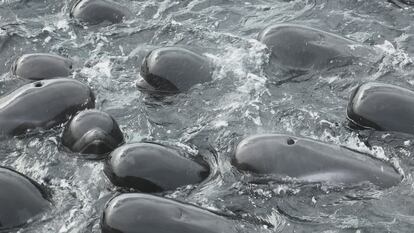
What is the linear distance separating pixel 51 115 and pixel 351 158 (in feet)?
12.5

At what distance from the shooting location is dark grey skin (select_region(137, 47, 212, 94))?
862cm

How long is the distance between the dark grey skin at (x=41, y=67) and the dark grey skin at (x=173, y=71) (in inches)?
47.9

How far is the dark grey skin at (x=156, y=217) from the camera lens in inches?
222

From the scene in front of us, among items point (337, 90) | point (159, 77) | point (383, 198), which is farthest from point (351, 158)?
point (159, 77)

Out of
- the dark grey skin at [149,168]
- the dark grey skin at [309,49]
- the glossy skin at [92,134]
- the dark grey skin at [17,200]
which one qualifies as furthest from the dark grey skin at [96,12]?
the dark grey skin at [17,200]

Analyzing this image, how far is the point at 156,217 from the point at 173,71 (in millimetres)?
3326

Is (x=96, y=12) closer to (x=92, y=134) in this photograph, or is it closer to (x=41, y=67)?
(x=41, y=67)

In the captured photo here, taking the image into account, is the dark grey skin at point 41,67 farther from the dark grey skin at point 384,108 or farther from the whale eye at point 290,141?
the dark grey skin at point 384,108

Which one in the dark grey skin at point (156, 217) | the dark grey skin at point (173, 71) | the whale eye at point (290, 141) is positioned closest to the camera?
the dark grey skin at point (156, 217)

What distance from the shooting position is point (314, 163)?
6.75m

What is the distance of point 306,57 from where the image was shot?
29.7ft

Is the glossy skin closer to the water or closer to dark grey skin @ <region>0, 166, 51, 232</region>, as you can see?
the water

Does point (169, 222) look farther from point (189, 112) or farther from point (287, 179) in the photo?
point (189, 112)

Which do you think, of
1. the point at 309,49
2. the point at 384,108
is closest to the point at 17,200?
the point at 384,108
